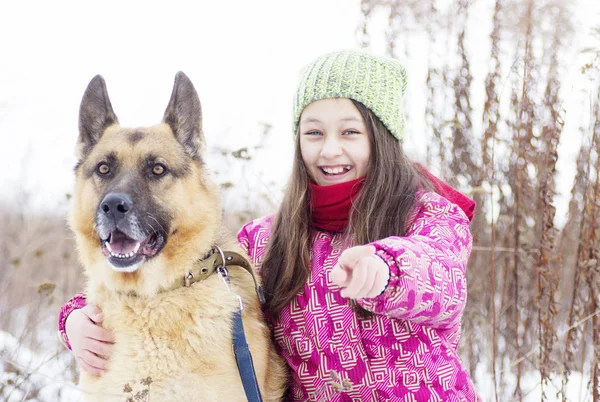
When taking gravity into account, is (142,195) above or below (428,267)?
above

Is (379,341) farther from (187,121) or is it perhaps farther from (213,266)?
(187,121)

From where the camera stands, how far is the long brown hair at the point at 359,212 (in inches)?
88.7

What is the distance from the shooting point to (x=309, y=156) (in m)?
2.45

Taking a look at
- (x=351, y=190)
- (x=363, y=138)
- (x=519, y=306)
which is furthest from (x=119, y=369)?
(x=519, y=306)

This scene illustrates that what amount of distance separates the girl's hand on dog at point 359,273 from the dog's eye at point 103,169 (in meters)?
1.32

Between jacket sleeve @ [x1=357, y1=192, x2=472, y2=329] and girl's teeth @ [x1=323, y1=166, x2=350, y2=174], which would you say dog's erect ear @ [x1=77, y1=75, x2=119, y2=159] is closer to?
girl's teeth @ [x1=323, y1=166, x2=350, y2=174]

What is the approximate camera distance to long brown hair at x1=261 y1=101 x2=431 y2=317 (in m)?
2.25

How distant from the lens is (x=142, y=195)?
7.15 ft

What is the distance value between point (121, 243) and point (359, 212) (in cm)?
97

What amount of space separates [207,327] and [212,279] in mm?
228

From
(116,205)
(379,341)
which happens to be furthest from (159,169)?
(379,341)

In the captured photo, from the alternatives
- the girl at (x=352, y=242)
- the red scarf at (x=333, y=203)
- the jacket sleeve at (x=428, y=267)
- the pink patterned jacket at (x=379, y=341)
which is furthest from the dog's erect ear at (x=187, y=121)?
the jacket sleeve at (x=428, y=267)

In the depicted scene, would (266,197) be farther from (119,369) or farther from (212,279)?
(119,369)

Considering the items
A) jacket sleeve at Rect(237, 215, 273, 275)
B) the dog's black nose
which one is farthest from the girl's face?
the dog's black nose
